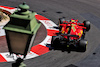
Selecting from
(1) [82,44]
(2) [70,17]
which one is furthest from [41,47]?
(2) [70,17]

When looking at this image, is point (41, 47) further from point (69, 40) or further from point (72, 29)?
→ point (72, 29)

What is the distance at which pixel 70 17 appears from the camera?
1421 cm

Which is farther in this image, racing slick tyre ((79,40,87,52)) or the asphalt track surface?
racing slick tyre ((79,40,87,52))

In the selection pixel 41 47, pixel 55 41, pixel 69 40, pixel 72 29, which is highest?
pixel 72 29

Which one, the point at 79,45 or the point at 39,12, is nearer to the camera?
the point at 79,45

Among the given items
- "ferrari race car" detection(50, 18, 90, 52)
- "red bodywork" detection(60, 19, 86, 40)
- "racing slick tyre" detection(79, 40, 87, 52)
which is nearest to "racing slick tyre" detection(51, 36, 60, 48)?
"ferrari race car" detection(50, 18, 90, 52)

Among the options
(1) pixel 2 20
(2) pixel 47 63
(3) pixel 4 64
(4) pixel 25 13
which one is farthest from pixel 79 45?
(4) pixel 25 13

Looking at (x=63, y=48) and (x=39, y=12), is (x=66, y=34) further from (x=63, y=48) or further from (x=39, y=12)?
(x=39, y=12)

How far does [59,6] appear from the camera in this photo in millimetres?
16234

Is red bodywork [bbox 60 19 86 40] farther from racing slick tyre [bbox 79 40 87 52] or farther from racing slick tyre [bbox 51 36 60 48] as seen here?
racing slick tyre [bbox 51 36 60 48]

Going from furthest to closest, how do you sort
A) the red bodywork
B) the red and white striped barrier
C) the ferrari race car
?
the red bodywork, the ferrari race car, the red and white striped barrier

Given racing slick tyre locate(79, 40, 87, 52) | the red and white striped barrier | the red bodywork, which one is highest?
the red bodywork

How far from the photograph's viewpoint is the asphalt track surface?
8727 mm

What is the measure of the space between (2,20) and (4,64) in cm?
461
